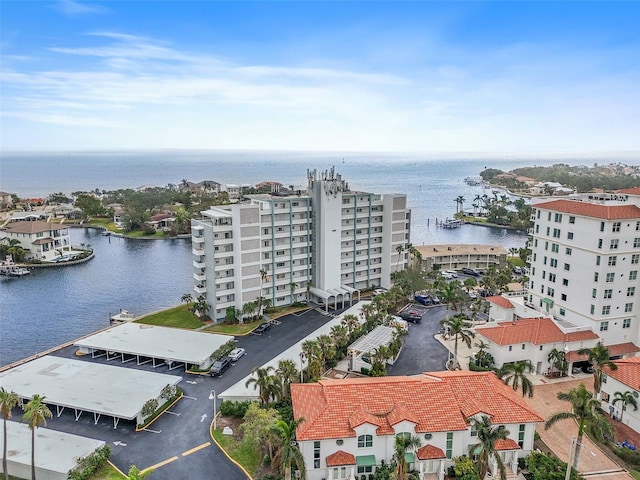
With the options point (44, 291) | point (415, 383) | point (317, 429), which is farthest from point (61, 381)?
point (44, 291)

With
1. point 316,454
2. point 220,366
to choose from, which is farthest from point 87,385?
point 316,454

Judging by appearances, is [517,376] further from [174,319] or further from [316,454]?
[174,319]

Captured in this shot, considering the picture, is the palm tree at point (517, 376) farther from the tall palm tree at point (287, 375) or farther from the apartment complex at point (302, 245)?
the apartment complex at point (302, 245)

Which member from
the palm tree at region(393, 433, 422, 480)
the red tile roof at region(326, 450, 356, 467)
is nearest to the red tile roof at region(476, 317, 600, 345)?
the palm tree at region(393, 433, 422, 480)

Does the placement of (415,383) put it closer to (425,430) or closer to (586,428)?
(425,430)

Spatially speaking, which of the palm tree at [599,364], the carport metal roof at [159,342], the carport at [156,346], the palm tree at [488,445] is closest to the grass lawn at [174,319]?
the carport metal roof at [159,342]

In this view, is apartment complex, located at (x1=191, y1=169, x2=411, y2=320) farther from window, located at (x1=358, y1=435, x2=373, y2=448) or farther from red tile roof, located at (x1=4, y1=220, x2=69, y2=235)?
red tile roof, located at (x1=4, y1=220, x2=69, y2=235)
